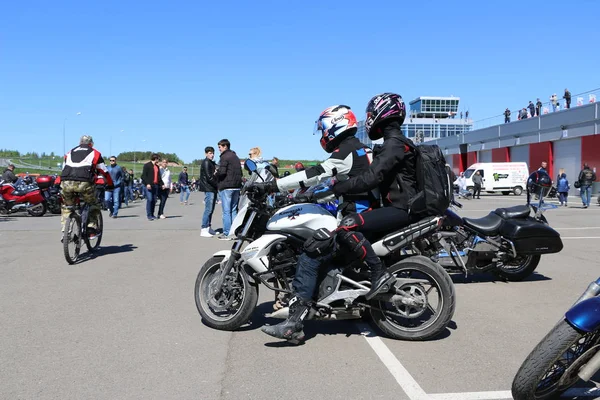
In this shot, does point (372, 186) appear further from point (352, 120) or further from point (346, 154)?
point (352, 120)

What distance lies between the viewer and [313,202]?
4.82 m

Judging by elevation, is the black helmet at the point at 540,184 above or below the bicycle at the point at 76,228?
above

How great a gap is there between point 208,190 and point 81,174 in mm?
4382

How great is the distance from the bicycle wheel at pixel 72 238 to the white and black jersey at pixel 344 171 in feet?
15.9

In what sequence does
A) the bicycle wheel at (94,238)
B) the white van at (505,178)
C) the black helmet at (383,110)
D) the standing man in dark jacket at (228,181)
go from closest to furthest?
the black helmet at (383,110) < the bicycle wheel at (94,238) < the standing man in dark jacket at (228,181) < the white van at (505,178)

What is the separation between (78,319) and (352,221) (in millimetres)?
2855

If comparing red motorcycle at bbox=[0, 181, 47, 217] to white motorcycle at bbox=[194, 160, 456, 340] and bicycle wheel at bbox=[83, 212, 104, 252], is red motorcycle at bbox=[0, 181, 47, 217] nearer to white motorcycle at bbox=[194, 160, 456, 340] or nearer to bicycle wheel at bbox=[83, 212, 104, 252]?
bicycle wheel at bbox=[83, 212, 104, 252]

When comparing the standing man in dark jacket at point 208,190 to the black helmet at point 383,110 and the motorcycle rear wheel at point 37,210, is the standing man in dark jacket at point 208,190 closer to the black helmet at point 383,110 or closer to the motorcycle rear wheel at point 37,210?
the black helmet at point 383,110

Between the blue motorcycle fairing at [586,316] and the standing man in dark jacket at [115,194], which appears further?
the standing man in dark jacket at [115,194]

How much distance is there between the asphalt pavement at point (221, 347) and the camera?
3.69m

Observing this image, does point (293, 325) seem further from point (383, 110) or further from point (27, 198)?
point (27, 198)

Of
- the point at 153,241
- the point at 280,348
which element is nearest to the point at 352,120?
the point at 280,348

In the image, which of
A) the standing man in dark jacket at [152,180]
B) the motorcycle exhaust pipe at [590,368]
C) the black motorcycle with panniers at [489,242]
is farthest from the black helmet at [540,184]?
the standing man in dark jacket at [152,180]

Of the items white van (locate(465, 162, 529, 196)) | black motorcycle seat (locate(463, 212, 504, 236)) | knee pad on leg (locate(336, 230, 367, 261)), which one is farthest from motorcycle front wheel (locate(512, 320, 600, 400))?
white van (locate(465, 162, 529, 196))
